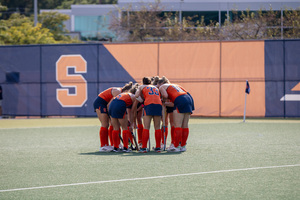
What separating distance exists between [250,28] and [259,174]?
26.7 metres

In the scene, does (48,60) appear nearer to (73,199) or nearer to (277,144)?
(277,144)

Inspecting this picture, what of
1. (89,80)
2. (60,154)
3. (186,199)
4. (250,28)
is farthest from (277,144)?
(250,28)

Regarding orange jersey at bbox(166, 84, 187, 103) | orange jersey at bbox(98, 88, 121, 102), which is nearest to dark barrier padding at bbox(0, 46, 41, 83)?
orange jersey at bbox(98, 88, 121, 102)

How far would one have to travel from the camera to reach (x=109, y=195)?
21.4 ft

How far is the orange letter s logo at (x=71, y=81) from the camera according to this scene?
24109 mm

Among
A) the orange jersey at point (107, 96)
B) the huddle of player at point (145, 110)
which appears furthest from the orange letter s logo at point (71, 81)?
the huddle of player at point (145, 110)

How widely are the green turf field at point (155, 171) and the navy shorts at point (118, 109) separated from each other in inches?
37.9

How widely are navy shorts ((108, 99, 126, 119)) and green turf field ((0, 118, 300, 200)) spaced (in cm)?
96

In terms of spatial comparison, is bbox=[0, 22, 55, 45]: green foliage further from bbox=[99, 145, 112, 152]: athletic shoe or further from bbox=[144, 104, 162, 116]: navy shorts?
bbox=[144, 104, 162, 116]: navy shorts

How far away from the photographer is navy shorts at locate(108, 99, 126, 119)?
11.2 m

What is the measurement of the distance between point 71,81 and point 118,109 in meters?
13.6

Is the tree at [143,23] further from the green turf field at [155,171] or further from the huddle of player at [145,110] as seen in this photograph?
the huddle of player at [145,110]

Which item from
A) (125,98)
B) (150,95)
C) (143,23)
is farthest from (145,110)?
(143,23)

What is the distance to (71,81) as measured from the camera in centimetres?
2430
